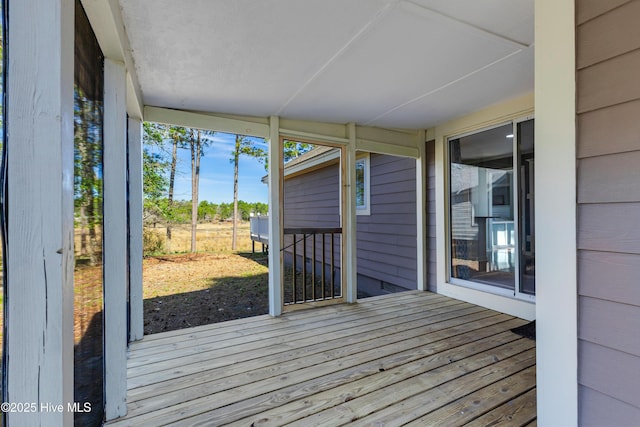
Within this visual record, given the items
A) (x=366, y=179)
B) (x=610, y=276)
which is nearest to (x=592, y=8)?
(x=610, y=276)

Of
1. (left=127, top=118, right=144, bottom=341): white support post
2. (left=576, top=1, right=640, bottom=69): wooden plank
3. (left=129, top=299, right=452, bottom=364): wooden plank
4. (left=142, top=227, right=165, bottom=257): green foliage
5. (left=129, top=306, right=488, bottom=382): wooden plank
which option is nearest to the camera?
(left=576, top=1, right=640, bottom=69): wooden plank

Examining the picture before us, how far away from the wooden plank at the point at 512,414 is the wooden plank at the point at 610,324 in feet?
2.30

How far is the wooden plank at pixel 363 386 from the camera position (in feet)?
5.17

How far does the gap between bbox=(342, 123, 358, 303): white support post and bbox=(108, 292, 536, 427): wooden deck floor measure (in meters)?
0.63

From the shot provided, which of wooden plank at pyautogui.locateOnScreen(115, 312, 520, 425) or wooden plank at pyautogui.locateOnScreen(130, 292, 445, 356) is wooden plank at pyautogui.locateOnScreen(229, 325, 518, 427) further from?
wooden plank at pyautogui.locateOnScreen(130, 292, 445, 356)

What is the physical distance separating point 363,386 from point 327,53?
2287mm

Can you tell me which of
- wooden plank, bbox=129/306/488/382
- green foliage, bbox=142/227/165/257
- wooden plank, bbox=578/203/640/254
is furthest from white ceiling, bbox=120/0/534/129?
green foliage, bbox=142/227/165/257

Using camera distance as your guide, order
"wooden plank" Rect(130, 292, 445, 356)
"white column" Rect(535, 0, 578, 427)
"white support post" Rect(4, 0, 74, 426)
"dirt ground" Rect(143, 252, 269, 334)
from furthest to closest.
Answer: "dirt ground" Rect(143, 252, 269, 334)
"wooden plank" Rect(130, 292, 445, 356)
"white column" Rect(535, 0, 578, 427)
"white support post" Rect(4, 0, 74, 426)

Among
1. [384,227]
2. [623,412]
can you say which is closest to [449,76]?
[623,412]

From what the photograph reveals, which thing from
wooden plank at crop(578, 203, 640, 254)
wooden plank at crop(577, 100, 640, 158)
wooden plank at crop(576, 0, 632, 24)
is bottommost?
wooden plank at crop(578, 203, 640, 254)

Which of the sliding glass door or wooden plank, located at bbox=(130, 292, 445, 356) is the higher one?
the sliding glass door

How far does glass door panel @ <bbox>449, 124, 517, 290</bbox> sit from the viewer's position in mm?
3295

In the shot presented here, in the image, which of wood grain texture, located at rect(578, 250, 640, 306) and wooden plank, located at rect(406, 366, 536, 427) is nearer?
wood grain texture, located at rect(578, 250, 640, 306)

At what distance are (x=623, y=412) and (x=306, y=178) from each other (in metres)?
6.48
